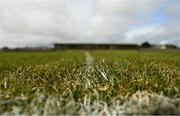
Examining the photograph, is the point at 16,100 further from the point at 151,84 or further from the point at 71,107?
the point at 151,84

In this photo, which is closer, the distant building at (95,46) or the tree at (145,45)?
the distant building at (95,46)

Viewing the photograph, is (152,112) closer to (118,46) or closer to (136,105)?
(136,105)

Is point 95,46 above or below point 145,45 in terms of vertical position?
above

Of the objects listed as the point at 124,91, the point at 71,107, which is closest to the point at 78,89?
the point at 124,91

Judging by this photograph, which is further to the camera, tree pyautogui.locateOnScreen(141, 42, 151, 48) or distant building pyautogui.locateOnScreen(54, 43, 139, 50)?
tree pyautogui.locateOnScreen(141, 42, 151, 48)

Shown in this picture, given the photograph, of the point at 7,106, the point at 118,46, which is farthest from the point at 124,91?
the point at 118,46

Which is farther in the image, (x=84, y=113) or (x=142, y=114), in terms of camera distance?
(x=84, y=113)

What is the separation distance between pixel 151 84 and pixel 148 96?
1.60m

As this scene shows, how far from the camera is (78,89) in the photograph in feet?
21.4

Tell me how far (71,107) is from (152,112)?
100cm

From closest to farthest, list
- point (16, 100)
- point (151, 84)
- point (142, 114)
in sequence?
1. point (142, 114)
2. point (16, 100)
3. point (151, 84)

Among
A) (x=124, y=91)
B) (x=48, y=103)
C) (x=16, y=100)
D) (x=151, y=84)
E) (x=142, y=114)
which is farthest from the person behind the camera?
(x=151, y=84)

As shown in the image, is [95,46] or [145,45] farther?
[145,45]

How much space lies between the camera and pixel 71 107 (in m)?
4.89
